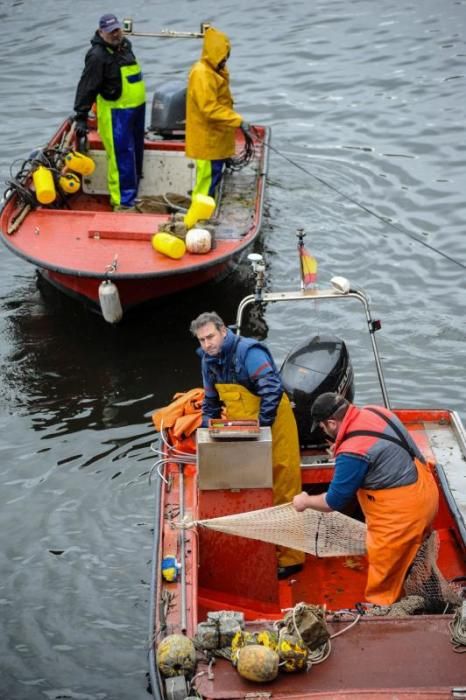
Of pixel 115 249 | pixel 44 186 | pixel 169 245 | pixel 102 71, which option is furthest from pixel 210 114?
pixel 44 186

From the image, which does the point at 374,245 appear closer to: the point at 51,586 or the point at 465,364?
the point at 465,364

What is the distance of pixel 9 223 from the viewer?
10.0m

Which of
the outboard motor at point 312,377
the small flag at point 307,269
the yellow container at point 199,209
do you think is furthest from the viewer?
the yellow container at point 199,209

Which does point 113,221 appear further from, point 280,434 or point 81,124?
point 280,434

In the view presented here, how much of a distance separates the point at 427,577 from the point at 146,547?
250 centimetres

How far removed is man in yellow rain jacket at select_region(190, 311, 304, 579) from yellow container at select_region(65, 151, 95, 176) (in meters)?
4.83

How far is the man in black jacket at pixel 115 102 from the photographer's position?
1003cm

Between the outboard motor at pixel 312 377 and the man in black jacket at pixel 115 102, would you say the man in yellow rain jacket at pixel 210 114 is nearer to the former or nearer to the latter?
the man in black jacket at pixel 115 102

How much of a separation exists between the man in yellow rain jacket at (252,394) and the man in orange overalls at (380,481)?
2.53 ft

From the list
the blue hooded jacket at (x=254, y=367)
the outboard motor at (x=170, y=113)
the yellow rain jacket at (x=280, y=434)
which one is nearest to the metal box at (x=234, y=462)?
the blue hooded jacket at (x=254, y=367)

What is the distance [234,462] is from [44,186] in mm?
5283

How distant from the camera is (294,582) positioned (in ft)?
21.5

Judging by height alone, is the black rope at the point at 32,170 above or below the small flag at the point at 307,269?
below

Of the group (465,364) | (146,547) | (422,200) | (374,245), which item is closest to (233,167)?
(374,245)
